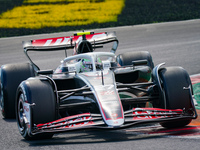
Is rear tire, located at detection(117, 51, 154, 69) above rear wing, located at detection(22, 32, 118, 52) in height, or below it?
below

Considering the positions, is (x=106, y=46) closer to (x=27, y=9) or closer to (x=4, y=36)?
(x=4, y=36)

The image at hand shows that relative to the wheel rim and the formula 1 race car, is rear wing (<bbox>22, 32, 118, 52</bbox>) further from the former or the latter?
the wheel rim

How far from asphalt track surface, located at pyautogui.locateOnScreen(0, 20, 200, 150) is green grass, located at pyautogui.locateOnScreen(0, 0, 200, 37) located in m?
0.69

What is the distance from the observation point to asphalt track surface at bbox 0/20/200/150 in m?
5.85

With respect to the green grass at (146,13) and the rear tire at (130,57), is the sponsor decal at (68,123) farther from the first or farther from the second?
the green grass at (146,13)

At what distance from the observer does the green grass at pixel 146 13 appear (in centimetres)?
1968

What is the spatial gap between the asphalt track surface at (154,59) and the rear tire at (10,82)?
0.23m

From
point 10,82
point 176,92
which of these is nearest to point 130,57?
point 10,82

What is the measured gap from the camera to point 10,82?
8.38 m

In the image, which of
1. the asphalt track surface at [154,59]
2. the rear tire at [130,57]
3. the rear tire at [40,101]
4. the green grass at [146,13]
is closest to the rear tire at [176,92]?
the asphalt track surface at [154,59]

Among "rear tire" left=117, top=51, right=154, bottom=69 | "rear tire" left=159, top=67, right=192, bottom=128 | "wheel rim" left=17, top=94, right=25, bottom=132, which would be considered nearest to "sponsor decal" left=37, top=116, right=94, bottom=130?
"wheel rim" left=17, top=94, right=25, bottom=132

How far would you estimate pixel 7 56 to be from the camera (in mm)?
16781

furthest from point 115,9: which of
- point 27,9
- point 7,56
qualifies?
point 7,56

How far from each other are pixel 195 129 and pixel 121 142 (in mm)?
1283
